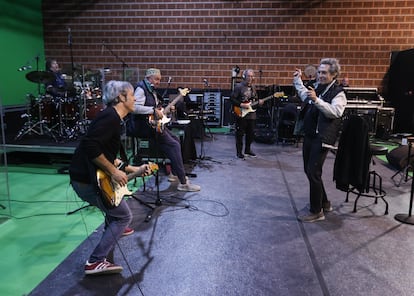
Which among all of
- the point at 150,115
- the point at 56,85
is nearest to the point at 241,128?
the point at 150,115

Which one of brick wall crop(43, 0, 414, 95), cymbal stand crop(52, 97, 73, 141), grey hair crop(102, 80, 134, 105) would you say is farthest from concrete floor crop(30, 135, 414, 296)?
brick wall crop(43, 0, 414, 95)

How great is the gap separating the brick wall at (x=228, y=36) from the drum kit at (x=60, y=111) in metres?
3.18

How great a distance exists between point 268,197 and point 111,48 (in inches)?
314

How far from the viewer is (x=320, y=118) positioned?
11.8ft

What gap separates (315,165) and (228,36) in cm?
749

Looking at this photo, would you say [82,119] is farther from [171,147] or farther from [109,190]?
[109,190]

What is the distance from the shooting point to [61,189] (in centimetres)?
491

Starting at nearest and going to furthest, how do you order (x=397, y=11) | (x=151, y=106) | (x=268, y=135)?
1. (x=151, y=106)
2. (x=268, y=135)
3. (x=397, y=11)

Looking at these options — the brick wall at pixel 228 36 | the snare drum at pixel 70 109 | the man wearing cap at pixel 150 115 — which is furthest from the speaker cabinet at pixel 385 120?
the snare drum at pixel 70 109

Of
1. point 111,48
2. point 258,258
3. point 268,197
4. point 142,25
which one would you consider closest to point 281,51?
point 142,25

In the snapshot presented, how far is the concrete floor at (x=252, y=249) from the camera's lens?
8.71 ft

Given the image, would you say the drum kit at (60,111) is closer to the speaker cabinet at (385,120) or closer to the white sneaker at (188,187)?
the white sneaker at (188,187)

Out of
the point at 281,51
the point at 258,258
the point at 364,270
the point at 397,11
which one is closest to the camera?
the point at 364,270

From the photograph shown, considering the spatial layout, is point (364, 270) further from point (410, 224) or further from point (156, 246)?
point (156, 246)
